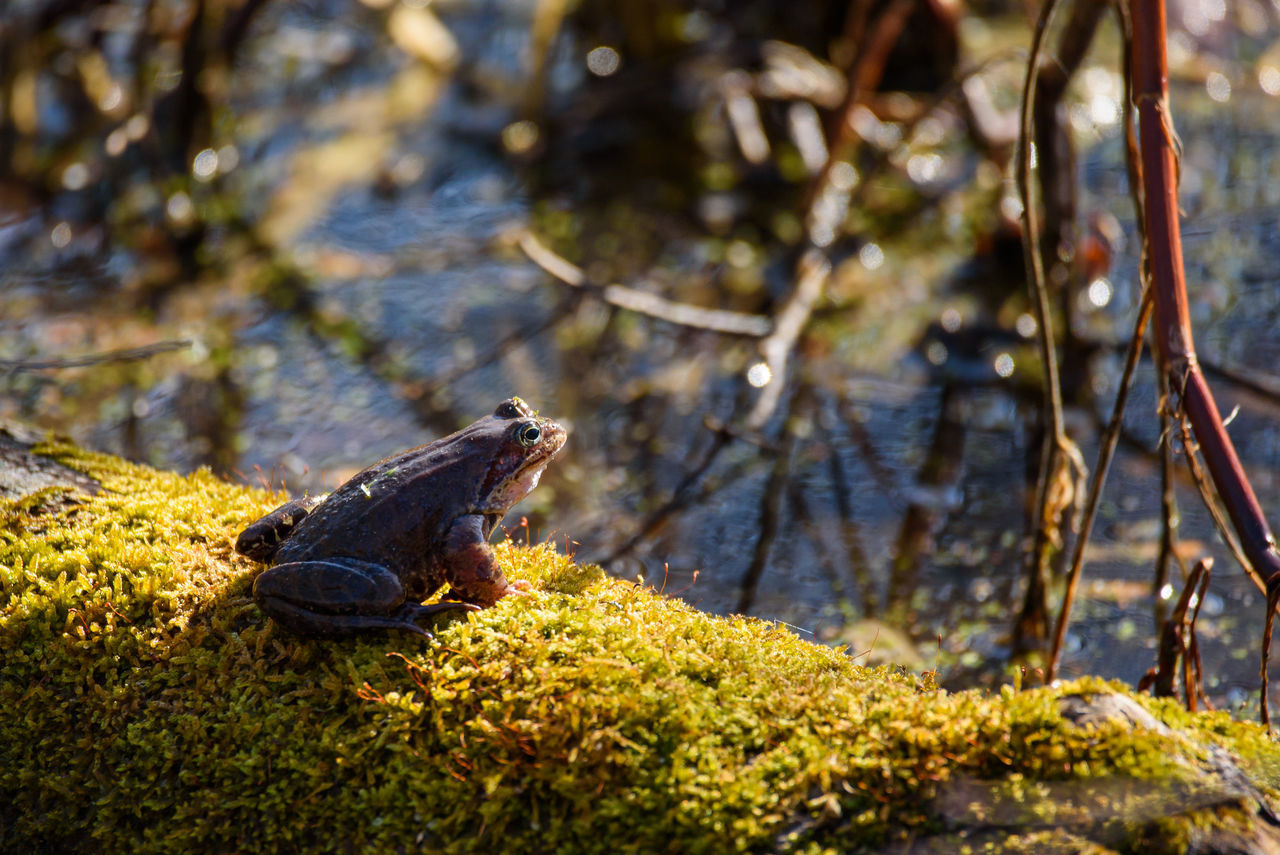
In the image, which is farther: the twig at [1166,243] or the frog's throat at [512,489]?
the frog's throat at [512,489]

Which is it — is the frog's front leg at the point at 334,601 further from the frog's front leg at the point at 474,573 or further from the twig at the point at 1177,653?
the twig at the point at 1177,653

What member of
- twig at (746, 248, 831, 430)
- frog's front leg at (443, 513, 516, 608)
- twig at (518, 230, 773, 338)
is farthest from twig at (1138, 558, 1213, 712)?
twig at (518, 230, 773, 338)

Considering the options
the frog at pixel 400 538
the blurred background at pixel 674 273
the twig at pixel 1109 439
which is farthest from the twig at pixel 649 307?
the twig at pixel 1109 439

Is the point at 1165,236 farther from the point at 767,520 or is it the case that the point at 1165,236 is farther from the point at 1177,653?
the point at 767,520

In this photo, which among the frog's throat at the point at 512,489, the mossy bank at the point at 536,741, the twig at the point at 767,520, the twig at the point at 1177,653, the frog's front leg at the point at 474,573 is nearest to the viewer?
the mossy bank at the point at 536,741

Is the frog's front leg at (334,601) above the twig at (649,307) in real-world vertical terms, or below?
below

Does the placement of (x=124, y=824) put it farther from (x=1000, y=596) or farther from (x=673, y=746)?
(x=1000, y=596)

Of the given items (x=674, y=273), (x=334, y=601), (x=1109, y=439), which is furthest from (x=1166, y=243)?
(x=674, y=273)
